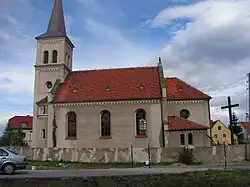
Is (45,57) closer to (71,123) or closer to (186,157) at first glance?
(71,123)

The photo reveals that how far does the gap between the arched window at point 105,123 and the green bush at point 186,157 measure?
11500mm

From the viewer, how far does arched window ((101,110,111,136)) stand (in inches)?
1554

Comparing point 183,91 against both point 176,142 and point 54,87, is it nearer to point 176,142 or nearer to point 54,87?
point 176,142

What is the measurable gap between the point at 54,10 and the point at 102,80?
14205 mm

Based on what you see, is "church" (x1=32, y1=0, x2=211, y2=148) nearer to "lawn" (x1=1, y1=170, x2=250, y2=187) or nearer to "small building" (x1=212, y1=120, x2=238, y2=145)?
"lawn" (x1=1, y1=170, x2=250, y2=187)

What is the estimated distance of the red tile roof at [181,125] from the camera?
118ft

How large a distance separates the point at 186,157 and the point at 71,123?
16395 millimetres

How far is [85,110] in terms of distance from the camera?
40125mm

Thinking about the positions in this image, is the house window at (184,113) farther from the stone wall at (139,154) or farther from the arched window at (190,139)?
the stone wall at (139,154)

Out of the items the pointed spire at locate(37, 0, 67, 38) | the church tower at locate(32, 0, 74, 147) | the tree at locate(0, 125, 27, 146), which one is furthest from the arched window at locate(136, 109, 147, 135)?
the tree at locate(0, 125, 27, 146)

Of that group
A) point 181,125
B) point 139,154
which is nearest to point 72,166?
point 139,154

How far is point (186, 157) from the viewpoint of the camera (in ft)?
99.8

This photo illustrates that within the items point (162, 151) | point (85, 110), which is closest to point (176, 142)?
point (162, 151)

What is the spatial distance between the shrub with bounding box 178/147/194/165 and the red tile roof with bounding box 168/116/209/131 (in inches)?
218
